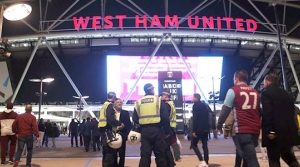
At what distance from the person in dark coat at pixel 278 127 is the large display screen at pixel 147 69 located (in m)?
29.7

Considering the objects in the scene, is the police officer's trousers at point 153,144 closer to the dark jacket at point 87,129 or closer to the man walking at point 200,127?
the man walking at point 200,127

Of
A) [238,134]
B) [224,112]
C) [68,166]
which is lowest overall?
[68,166]

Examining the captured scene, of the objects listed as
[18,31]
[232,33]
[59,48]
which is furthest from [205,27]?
[18,31]

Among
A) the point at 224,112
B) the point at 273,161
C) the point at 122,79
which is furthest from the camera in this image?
the point at 122,79

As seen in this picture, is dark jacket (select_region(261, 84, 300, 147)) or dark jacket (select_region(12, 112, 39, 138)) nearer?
dark jacket (select_region(261, 84, 300, 147))

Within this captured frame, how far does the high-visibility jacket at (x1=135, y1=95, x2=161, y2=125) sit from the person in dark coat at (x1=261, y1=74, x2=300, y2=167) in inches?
79.0

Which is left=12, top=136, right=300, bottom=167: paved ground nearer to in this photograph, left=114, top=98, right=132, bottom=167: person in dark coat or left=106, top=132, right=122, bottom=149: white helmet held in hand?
left=114, top=98, right=132, bottom=167: person in dark coat

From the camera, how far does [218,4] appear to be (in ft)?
110

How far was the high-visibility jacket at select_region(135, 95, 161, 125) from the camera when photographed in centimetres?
575

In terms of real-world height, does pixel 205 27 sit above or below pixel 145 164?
above

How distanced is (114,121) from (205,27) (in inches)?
952

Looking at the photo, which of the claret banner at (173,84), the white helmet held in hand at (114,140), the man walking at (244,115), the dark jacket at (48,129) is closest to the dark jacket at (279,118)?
the man walking at (244,115)

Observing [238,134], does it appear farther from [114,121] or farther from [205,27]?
[205,27]

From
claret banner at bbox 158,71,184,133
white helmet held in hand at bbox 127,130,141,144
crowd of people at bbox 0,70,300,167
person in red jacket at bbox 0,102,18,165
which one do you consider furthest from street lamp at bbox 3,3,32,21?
claret banner at bbox 158,71,184,133
